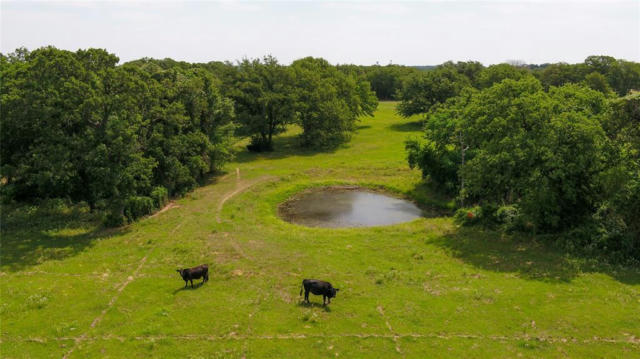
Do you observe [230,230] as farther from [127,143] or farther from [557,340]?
[557,340]

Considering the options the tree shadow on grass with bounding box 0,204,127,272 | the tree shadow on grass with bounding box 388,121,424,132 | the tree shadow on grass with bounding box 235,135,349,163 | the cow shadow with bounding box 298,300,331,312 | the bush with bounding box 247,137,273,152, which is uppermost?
the tree shadow on grass with bounding box 388,121,424,132

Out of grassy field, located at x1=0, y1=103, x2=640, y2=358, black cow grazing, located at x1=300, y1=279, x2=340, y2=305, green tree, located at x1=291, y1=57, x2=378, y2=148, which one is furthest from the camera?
green tree, located at x1=291, y1=57, x2=378, y2=148

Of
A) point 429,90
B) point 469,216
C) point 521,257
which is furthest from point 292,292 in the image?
point 429,90

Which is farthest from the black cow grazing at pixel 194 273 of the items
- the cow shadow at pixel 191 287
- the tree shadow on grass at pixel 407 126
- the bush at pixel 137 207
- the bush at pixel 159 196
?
the tree shadow on grass at pixel 407 126

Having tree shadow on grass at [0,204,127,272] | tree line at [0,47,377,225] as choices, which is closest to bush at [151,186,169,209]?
tree line at [0,47,377,225]

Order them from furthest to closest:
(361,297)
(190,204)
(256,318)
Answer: (190,204) < (361,297) < (256,318)

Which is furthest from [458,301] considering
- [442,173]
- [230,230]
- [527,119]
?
[442,173]

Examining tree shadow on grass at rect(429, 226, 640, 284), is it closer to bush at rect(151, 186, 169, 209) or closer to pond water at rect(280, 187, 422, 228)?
pond water at rect(280, 187, 422, 228)
